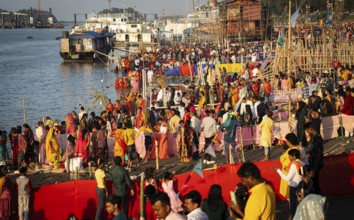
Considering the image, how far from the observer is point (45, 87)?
2121 inches

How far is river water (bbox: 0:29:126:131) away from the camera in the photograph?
37656 millimetres

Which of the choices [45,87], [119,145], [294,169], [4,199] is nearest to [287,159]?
[294,169]

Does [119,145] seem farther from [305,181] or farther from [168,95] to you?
[168,95]

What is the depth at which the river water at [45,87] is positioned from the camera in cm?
3766

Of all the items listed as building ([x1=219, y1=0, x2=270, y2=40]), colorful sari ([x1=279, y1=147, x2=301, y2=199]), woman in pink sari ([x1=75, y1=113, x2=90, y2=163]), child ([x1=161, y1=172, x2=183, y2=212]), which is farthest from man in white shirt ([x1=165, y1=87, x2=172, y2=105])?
building ([x1=219, y1=0, x2=270, y2=40])

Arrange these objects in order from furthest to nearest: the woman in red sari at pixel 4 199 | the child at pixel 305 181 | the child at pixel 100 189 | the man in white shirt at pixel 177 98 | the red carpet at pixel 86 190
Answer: the man in white shirt at pixel 177 98
the red carpet at pixel 86 190
the child at pixel 100 189
the woman in red sari at pixel 4 199
the child at pixel 305 181

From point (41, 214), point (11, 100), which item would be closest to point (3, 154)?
point (41, 214)

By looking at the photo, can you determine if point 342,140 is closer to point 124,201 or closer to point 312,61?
point 124,201

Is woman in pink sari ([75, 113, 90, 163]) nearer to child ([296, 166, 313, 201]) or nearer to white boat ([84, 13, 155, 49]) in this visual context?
child ([296, 166, 313, 201])

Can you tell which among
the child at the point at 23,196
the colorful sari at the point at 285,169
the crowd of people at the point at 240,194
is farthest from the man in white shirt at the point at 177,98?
the colorful sari at the point at 285,169

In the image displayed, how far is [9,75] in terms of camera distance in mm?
66188

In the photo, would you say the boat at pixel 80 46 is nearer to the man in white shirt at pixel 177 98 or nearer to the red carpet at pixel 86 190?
the man in white shirt at pixel 177 98

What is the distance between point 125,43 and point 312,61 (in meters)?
65.8

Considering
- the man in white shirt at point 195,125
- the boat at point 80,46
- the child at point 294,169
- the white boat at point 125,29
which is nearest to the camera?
the child at point 294,169
